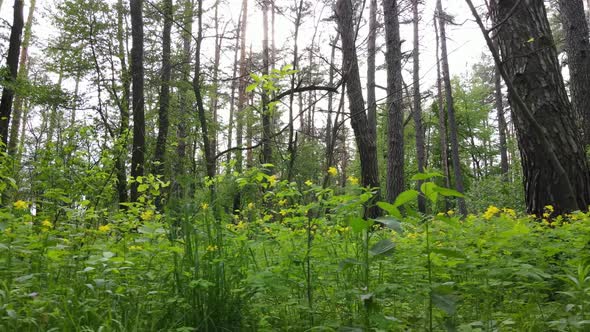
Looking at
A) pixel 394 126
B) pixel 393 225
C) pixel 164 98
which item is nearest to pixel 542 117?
pixel 393 225

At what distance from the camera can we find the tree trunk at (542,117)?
3213 mm

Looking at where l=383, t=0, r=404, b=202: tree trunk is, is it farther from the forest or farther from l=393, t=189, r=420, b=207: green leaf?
l=393, t=189, r=420, b=207: green leaf

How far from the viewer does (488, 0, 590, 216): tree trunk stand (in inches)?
126

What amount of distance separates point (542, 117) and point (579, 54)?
19.3 ft

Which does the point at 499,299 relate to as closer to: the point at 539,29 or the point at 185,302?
the point at 185,302

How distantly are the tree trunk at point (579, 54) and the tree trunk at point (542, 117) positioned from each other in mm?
5314

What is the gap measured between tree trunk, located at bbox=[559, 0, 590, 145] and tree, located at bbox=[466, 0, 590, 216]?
5.32 meters

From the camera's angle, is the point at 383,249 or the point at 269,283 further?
the point at 269,283

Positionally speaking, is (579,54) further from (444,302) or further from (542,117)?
(444,302)

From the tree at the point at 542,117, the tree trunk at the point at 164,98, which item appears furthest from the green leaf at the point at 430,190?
the tree trunk at the point at 164,98

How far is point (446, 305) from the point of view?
1331mm

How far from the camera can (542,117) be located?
10.7 feet

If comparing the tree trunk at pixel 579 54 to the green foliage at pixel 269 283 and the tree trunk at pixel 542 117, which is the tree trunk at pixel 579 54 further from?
the green foliage at pixel 269 283

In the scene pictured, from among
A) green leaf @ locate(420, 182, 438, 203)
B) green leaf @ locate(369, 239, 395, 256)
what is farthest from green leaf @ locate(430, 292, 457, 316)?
green leaf @ locate(420, 182, 438, 203)
